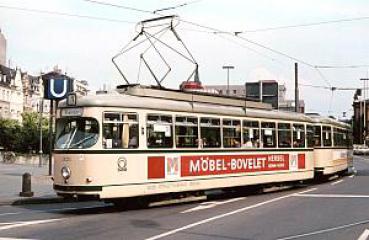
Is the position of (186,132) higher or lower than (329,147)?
higher

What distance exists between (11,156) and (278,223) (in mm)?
40096

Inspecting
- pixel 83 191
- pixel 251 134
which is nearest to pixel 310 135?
pixel 251 134

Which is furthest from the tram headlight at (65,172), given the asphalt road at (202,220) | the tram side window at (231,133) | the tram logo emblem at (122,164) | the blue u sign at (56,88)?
the blue u sign at (56,88)

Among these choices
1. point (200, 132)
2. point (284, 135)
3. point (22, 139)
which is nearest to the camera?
point (200, 132)

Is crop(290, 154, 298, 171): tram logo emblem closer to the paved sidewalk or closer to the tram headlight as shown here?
the paved sidewalk

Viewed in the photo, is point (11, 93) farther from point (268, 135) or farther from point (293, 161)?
point (268, 135)

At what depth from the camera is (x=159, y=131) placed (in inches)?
635

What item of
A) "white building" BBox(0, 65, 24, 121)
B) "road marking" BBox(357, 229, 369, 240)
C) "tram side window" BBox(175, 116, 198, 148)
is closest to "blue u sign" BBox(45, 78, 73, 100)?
"tram side window" BBox(175, 116, 198, 148)

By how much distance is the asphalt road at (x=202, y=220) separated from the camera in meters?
11.4

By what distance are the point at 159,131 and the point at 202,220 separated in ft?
11.2

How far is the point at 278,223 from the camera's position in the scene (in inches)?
513

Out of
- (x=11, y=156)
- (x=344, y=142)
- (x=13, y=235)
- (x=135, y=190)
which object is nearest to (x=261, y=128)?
(x=135, y=190)

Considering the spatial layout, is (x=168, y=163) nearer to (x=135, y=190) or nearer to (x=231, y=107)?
(x=135, y=190)

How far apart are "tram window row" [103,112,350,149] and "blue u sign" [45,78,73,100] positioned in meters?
9.54
